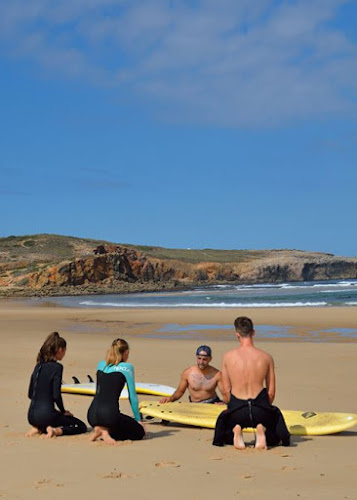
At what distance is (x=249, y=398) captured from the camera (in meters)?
6.15

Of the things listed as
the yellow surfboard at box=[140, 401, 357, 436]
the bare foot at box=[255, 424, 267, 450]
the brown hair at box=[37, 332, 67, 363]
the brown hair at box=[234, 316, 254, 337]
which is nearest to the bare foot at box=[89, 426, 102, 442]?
the brown hair at box=[37, 332, 67, 363]

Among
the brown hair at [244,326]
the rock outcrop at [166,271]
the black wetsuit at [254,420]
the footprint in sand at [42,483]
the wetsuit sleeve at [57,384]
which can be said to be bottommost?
the footprint in sand at [42,483]

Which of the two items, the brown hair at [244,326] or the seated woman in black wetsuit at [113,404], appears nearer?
the brown hair at [244,326]

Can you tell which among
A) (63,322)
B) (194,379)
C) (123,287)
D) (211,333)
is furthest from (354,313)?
(123,287)

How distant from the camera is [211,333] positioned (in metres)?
19.9

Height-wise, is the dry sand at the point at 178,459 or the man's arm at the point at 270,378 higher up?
the man's arm at the point at 270,378

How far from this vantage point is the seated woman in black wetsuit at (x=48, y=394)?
6598 mm

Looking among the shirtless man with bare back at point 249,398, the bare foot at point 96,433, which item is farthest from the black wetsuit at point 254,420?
the bare foot at point 96,433

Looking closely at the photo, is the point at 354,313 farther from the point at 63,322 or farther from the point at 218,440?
the point at 218,440

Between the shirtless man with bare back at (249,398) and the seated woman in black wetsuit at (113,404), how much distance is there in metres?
0.87

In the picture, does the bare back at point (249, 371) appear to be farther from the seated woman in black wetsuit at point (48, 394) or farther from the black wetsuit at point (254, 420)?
the seated woman in black wetsuit at point (48, 394)

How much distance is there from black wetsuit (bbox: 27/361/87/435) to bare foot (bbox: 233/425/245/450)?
5.53 feet

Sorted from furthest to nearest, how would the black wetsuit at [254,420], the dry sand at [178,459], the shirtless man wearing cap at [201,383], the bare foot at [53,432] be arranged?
the shirtless man wearing cap at [201,383] → the bare foot at [53,432] → the black wetsuit at [254,420] → the dry sand at [178,459]

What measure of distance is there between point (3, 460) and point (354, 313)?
2307 cm
